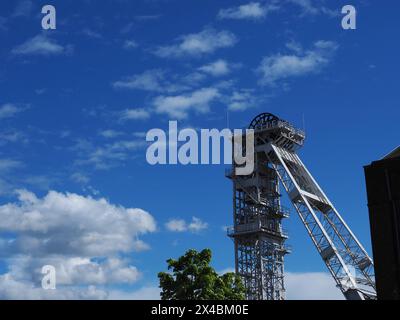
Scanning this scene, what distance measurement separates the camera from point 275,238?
269 ft

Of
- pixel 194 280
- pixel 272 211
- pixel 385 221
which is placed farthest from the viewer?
pixel 272 211

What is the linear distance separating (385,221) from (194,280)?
1642 cm

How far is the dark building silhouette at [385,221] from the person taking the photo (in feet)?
109

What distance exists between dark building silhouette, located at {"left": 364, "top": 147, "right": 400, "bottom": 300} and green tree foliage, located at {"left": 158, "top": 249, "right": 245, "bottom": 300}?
13.8 m

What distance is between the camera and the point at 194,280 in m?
45.2

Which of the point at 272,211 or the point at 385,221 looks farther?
the point at 272,211

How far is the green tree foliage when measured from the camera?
44062mm

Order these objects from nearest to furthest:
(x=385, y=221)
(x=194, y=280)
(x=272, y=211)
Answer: (x=385, y=221)
(x=194, y=280)
(x=272, y=211)

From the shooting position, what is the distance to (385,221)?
34344 millimetres

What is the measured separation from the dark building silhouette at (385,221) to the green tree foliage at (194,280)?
13.8m

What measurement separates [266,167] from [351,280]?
20944 millimetres

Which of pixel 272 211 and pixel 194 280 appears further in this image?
pixel 272 211
